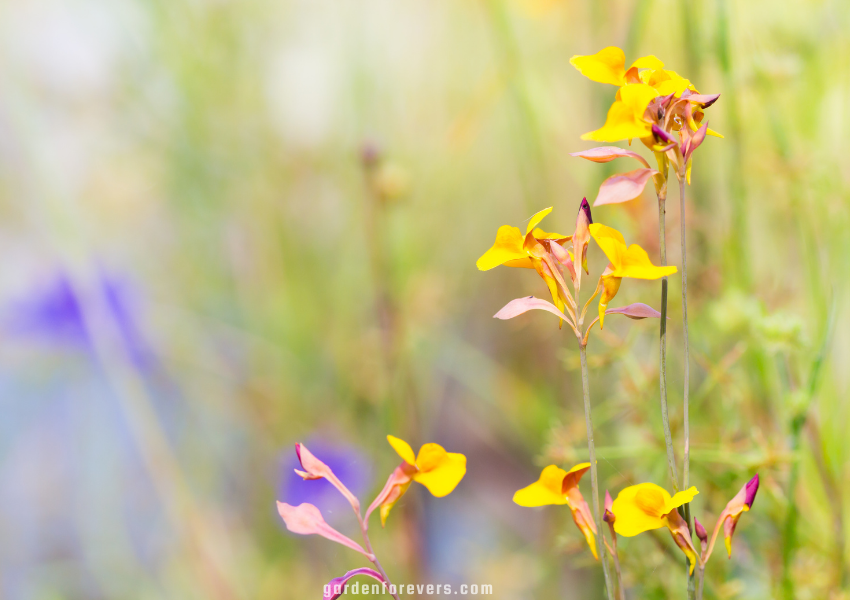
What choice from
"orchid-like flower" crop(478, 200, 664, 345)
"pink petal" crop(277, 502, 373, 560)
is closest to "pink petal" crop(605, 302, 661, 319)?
"orchid-like flower" crop(478, 200, 664, 345)

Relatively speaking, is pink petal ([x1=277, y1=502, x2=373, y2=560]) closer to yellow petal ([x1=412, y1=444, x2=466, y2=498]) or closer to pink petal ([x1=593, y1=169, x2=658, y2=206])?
yellow petal ([x1=412, y1=444, x2=466, y2=498])

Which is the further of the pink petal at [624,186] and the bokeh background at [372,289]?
the bokeh background at [372,289]

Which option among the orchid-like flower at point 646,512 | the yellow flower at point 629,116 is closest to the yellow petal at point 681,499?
the orchid-like flower at point 646,512

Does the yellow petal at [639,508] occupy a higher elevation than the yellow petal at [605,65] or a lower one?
lower

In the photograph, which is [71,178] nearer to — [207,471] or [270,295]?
[270,295]

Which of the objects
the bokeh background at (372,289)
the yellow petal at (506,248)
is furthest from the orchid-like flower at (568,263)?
the bokeh background at (372,289)

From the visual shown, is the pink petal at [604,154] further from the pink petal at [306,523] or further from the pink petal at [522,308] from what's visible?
the pink petal at [306,523]
